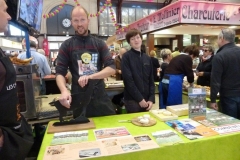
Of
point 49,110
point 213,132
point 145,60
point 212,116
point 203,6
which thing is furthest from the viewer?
point 203,6

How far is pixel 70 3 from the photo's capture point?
11.1 meters

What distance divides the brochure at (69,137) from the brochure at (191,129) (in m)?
0.63

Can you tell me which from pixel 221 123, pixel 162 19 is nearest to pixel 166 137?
pixel 221 123

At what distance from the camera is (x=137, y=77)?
2193 mm

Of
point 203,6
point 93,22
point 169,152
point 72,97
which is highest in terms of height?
point 93,22

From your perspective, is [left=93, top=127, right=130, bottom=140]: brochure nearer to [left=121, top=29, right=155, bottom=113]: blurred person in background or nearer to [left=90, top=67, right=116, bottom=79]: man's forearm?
[left=90, top=67, right=116, bottom=79]: man's forearm

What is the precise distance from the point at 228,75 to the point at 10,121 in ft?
7.61

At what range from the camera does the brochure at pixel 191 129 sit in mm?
1256

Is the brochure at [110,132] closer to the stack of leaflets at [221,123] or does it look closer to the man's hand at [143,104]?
the stack of leaflets at [221,123]

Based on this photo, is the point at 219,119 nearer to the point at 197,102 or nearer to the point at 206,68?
the point at 197,102

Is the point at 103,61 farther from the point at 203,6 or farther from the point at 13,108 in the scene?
the point at 203,6

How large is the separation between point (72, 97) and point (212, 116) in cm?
112

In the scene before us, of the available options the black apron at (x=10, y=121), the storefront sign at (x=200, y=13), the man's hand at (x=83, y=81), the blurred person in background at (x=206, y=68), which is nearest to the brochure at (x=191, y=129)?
the man's hand at (x=83, y=81)

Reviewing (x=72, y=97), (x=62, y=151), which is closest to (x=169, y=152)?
(x=62, y=151)
